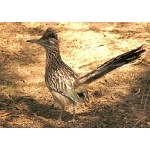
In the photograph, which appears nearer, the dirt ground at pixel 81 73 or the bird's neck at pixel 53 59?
the bird's neck at pixel 53 59

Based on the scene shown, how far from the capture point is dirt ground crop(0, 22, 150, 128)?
658cm

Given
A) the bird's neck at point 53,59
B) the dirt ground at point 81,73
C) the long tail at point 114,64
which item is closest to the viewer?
the long tail at point 114,64

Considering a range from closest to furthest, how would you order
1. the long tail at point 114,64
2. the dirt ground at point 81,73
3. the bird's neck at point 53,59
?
the long tail at point 114,64 → the bird's neck at point 53,59 → the dirt ground at point 81,73

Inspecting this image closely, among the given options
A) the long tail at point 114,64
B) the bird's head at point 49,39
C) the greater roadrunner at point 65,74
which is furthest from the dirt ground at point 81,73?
the bird's head at point 49,39

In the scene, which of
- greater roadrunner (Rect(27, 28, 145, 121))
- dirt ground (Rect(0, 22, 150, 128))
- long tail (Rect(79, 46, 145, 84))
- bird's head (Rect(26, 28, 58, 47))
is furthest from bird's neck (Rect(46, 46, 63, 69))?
dirt ground (Rect(0, 22, 150, 128))

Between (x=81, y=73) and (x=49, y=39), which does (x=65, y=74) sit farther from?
(x=81, y=73)

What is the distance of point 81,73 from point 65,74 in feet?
5.04

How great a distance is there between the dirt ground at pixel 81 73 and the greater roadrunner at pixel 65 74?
15.6 inches

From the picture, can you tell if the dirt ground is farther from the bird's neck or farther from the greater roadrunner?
the bird's neck

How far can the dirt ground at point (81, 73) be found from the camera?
658 centimetres

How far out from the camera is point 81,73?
7875 mm

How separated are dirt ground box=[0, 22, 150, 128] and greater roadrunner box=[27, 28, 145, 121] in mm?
396

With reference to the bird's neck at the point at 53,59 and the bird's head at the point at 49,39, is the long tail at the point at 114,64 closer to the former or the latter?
the bird's neck at the point at 53,59
